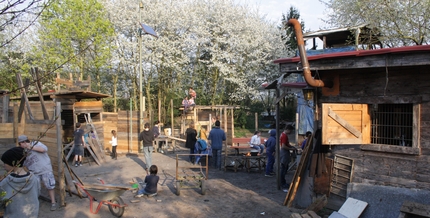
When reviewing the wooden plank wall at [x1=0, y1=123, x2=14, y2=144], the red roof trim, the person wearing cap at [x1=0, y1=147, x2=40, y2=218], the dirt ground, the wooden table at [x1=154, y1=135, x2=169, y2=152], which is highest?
the red roof trim

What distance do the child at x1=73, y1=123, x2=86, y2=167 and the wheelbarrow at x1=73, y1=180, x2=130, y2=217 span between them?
18.9 feet

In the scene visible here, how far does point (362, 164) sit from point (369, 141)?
49cm

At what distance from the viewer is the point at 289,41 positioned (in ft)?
108

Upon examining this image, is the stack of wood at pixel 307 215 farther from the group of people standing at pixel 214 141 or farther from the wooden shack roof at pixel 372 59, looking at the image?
the group of people standing at pixel 214 141

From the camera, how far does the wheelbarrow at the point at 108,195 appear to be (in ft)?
23.0

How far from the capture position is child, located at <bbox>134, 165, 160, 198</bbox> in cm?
863

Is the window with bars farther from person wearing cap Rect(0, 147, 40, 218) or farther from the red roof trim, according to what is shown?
person wearing cap Rect(0, 147, 40, 218)

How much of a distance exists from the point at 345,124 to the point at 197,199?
4.31 metres

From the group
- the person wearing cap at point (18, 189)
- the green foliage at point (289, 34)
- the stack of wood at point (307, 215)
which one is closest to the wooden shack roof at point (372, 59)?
the stack of wood at point (307, 215)

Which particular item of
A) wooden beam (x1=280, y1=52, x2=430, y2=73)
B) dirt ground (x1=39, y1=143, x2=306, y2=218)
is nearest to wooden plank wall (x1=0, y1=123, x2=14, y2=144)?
dirt ground (x1=39, y1=143, x2=306, y2=218)

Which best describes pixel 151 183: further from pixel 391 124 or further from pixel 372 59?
pixel 372 59

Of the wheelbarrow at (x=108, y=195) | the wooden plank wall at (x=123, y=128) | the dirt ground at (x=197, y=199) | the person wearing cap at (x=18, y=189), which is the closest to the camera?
the person wearing cap at (x=18, y=189)

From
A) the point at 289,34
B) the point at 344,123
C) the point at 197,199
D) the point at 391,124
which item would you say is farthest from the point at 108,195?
the point at 289,34

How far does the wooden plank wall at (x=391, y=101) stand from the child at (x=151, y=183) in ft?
14.4
